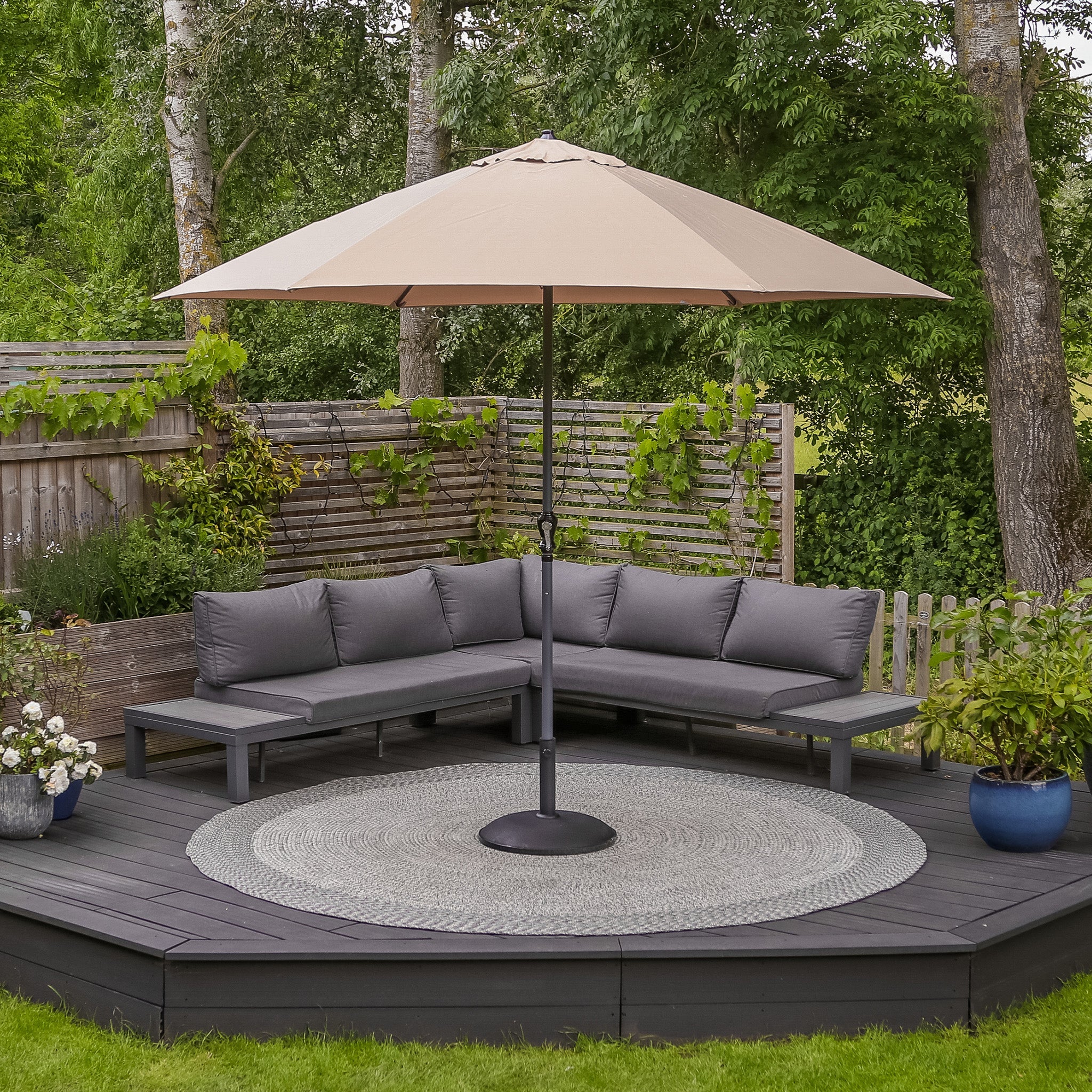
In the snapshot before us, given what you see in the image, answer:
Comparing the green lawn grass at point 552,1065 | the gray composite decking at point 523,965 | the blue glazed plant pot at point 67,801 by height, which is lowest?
the green lawn grass at point 552,1065

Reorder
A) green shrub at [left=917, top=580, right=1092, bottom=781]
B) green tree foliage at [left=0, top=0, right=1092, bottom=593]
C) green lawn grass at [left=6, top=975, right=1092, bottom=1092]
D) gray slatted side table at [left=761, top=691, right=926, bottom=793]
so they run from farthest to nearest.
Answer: green tree foliage at [left=0, top=0, right=1092, bottom=593] < gray slatted side table at [left=761, top=691, right=926, bottom=793] < green shrub at [left=917, top=580, right=1092, bottom=781] < green lawn grass at [left=6, top=975, right=1092, bottom=1092]

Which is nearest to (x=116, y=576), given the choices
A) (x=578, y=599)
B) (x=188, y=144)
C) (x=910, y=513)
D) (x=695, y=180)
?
(x=578, y=599)

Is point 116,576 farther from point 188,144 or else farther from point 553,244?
point 188,144

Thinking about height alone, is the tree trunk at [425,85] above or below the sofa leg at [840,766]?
above

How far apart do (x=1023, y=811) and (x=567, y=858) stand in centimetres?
159

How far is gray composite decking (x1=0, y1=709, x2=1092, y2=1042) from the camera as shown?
12.4 ft

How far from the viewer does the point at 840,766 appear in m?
5.72

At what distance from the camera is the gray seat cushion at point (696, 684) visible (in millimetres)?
5898

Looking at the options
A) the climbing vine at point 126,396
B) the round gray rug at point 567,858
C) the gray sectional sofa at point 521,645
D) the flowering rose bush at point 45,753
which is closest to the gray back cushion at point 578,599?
the gray sectional sofa at point 521,645

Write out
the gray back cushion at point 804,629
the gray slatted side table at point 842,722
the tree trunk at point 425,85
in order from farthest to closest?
1. the tree trunk at point 425,85
2. the gray back cushion at point 804,629
3. the gray slatted side table at point 842,722

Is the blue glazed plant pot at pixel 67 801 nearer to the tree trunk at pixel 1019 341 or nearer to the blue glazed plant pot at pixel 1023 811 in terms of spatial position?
the blue glazed plant pot at pixel 1023 811

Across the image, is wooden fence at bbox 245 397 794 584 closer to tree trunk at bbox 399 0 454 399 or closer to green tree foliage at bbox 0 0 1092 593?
green tree foliage at bbox 0 0 1092 593

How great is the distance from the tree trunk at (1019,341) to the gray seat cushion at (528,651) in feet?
15.5

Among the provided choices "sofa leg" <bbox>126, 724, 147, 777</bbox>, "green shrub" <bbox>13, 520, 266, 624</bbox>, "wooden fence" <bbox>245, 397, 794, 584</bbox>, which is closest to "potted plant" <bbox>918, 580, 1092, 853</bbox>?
"wooden fence" <bbox>245, 397, 794, 584</bbox>
